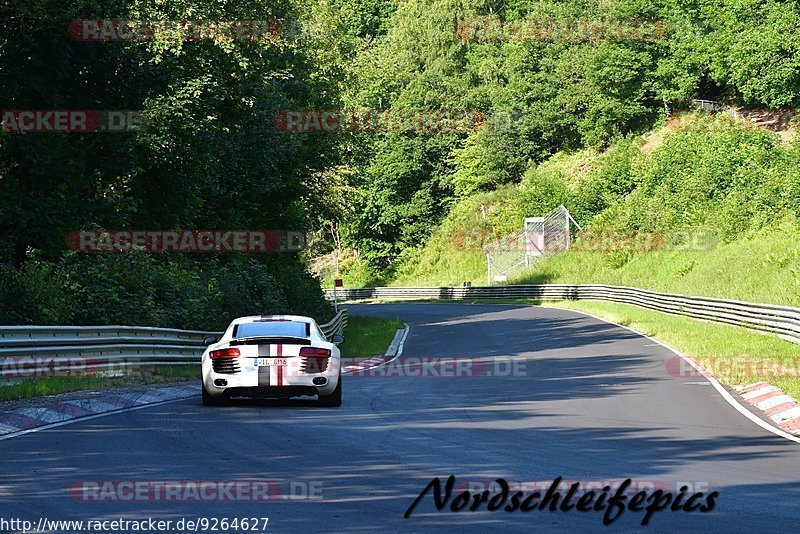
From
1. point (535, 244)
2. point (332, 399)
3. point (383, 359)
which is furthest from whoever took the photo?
point (535, 244)

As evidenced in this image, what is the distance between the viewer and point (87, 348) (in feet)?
64.5

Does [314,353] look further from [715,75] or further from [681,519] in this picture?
[715,75]

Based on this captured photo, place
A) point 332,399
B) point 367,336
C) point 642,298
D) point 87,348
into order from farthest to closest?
1. point 642,298
2. point 367,336
3. point 87,348
4. point 332,399

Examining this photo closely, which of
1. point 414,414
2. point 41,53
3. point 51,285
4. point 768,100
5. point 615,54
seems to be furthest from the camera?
point 615,54

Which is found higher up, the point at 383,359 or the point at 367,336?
the point at 383,359

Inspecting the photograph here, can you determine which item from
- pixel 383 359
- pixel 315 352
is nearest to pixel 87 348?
pixel 315 352

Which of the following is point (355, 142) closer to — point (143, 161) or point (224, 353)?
point (143, 161)

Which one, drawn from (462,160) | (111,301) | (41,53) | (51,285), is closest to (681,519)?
(51,285)

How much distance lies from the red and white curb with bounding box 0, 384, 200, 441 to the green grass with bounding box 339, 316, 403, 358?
45.4 ft

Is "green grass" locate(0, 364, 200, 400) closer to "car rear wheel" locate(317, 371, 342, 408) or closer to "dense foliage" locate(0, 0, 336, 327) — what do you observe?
"dense foliage" locate(0, 0, 336, 327)

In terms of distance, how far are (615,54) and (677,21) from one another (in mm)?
4967

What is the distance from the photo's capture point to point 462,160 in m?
90.6

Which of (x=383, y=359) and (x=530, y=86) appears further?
(x=530, y=86)

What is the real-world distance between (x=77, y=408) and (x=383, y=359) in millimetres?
15377
